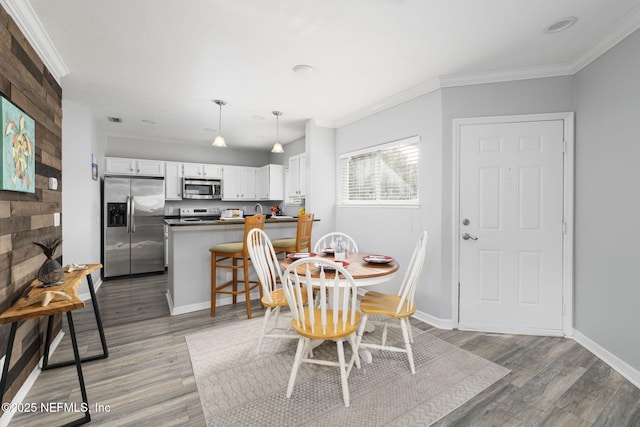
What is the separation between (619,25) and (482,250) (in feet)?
6.45

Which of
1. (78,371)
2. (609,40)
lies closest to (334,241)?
(78,371)

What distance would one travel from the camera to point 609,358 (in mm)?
2279

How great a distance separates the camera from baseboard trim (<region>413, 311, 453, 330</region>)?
295cm

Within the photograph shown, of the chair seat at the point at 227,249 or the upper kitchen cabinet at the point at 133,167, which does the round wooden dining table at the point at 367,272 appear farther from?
the upper kitchen cabinet at the point at 133,167

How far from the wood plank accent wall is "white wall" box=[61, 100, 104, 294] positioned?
118 cm

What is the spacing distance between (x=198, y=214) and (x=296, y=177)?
2.35 metres

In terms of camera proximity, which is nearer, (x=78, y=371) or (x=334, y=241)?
(x=78, y=371)

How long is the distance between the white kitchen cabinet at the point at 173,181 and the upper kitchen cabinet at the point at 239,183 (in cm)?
85

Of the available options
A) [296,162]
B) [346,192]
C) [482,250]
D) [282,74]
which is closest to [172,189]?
[296,162]

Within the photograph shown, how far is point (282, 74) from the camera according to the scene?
290 cm

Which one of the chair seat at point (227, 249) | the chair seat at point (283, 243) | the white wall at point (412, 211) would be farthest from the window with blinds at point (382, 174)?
the chair seat at point (227, 249)

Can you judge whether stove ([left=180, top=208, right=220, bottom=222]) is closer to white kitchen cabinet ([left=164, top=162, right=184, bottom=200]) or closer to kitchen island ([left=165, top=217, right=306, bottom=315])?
white kitchen cabinet ([left=164, top=162, right=184, bottom=200])

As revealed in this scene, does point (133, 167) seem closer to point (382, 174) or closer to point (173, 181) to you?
point (173, 181)

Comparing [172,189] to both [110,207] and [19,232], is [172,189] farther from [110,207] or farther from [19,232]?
[19,232]
